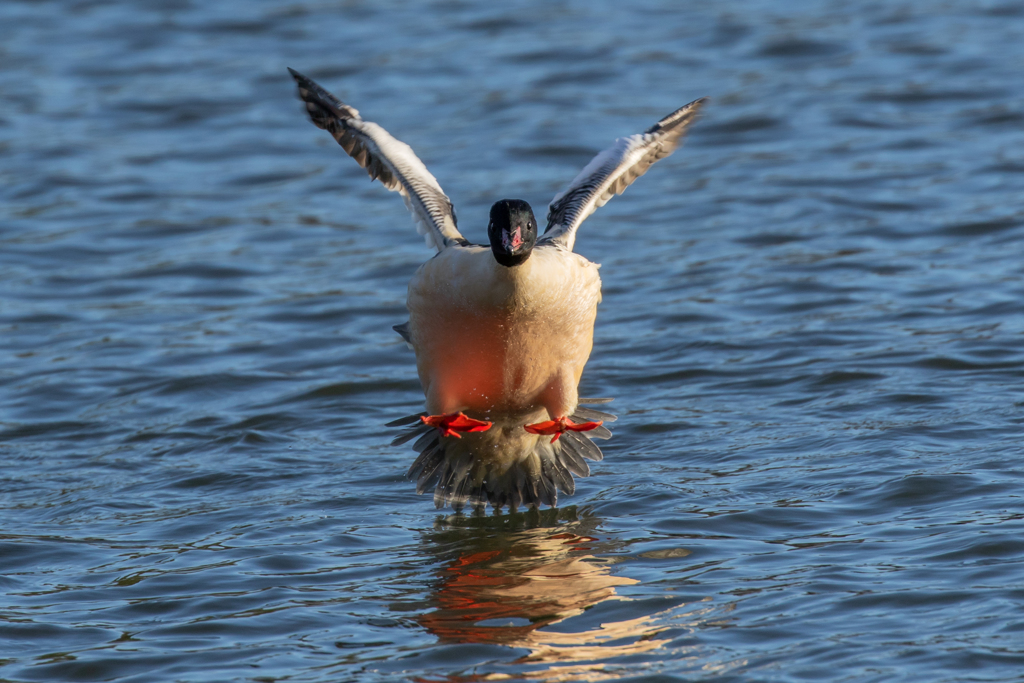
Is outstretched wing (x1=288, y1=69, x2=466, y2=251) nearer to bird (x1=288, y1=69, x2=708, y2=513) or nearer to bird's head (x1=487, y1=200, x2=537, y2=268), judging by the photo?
bird (x1=288, y1=69, x2=708, y2=513)

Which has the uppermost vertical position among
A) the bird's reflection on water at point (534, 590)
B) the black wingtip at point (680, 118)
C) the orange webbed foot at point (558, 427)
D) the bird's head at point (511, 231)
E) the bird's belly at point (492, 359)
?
the black wingtip at point (680, 118)

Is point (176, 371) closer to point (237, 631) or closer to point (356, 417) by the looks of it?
point (356, 417)

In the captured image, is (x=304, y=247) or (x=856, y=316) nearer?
(x=856, y=316)

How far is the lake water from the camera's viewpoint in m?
6.54

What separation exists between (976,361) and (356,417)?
436 centimetres

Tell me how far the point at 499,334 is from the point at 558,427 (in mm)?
662

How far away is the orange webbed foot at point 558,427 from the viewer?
25.2 feet

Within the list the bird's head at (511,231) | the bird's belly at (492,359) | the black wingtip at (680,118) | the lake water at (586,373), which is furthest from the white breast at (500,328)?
the black wingtip at (680,118)

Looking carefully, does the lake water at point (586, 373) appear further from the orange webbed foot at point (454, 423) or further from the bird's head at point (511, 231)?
the bird's head at point (511, 231)

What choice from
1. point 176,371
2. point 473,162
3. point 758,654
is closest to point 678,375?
point 176,371

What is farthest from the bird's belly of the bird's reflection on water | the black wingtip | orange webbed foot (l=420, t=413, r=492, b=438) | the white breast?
the black wingtip

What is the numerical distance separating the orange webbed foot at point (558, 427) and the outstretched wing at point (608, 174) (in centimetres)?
112

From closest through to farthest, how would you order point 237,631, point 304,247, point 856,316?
point 237,631 → point 856,316 → point 304,247

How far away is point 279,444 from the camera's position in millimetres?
9391
